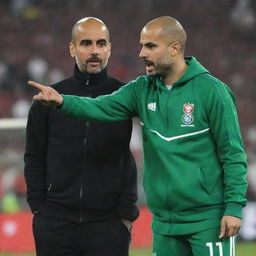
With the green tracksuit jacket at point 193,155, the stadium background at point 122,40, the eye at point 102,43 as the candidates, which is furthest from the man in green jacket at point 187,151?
the stadium background at point 122,40

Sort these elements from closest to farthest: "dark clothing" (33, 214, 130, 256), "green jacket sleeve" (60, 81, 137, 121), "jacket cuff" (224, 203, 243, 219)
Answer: "jacket cuff" (224, 203, 243, 219), "green jacket sleeve" (60, 81, 137, 121), "dark clothing" (33, 214, 130, 256)

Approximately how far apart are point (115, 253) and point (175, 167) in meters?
0.78

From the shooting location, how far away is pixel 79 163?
4.83m

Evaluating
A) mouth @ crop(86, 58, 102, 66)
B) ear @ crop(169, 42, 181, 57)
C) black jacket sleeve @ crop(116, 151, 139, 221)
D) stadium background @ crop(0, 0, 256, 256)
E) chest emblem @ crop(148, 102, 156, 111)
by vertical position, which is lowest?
black jacket sleeve @ crop(116, 151, 139, 221)

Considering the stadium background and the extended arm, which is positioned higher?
the stadium background

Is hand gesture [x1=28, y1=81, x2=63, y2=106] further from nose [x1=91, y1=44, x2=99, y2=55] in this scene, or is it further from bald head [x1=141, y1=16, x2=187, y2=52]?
bald head [x1=141, y1=16, x2=187, y2=52]

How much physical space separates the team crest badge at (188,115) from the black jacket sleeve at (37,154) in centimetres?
94

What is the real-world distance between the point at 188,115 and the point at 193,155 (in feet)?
0.68

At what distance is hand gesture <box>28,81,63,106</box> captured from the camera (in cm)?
435

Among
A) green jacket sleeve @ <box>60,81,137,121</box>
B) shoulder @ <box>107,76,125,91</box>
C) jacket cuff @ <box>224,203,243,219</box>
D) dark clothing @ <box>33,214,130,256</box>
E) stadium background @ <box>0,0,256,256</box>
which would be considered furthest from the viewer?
stadium background @ <box>0,0,256,256</box>

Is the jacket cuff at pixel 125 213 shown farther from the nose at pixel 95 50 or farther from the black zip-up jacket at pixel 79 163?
the nose at pixel 95 50

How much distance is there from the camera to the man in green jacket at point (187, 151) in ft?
14.1

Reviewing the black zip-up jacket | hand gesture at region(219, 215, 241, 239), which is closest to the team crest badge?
hand gesture at region(219, 215, 241, 239)

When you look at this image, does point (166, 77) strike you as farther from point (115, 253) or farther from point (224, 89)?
point (115, 253)
